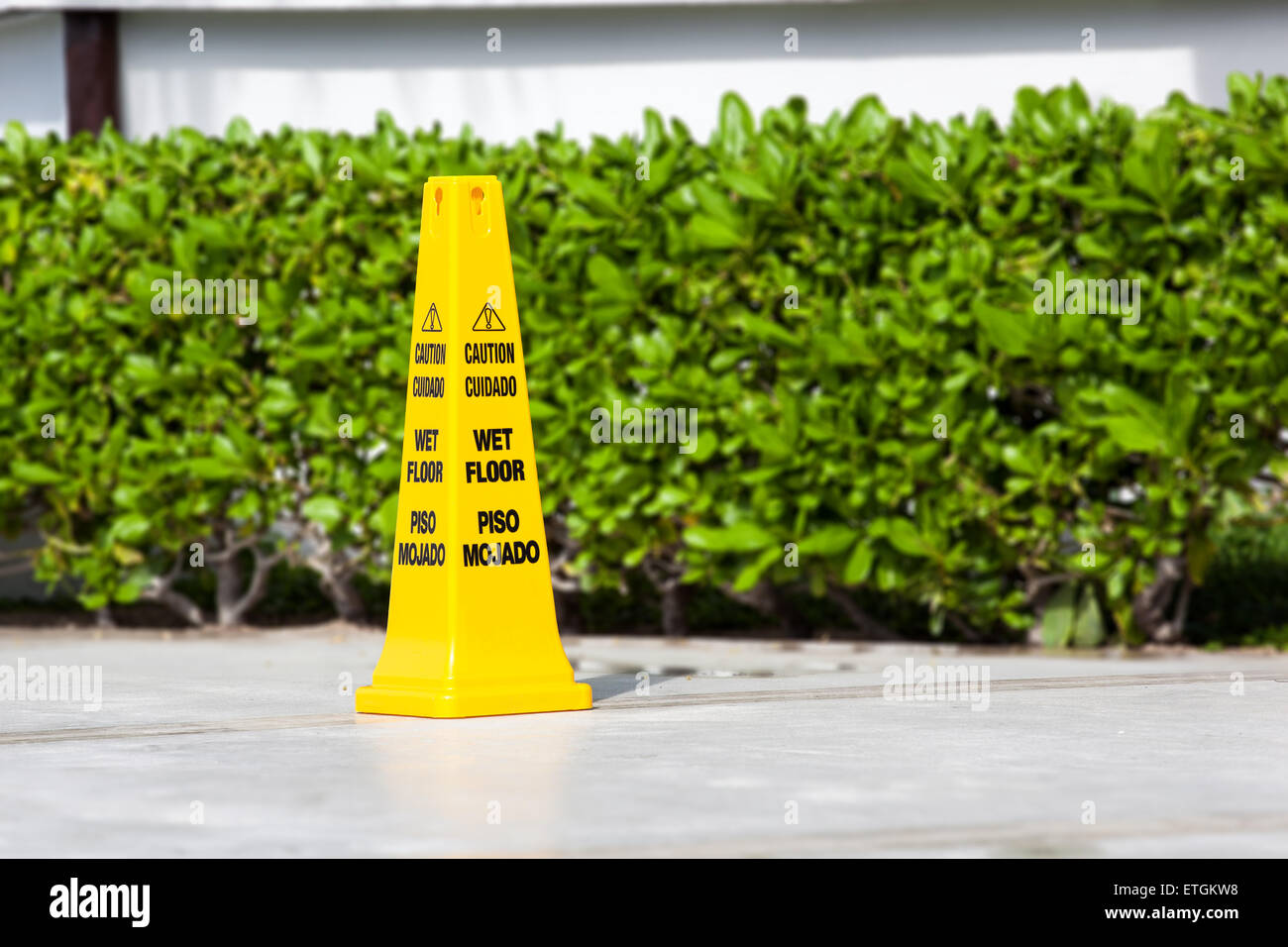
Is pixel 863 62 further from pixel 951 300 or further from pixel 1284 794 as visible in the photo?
pixel 1284 794

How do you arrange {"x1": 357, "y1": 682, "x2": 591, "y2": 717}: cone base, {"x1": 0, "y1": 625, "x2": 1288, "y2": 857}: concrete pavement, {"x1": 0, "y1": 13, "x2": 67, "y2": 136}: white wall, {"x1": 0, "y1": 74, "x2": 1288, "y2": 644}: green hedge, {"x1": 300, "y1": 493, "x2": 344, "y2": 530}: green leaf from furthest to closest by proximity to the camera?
{"x1": 0, "y1": 13, "x2": 67, "y2": 136}: white wall < {"x1": 300, "y1": 493, "x2": 344, "y2": 530}: green leaf < {"x1": 0, "y1": 74, "x2": 1288, "y2": 644}: green hedge < {"x1": 357, "y1": 682, "x2": 591, "y2": 717}: cone base < {"x1": 0, "y1": 625, "x2": 1288, "y2": 857}: concrete pavement

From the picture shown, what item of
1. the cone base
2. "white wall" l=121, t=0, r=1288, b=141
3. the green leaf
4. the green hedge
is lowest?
the cone base

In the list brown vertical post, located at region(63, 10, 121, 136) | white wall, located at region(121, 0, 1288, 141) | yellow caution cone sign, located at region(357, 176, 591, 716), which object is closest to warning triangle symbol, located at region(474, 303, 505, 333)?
yellow caution cone sign, located at region(357, 176, 591, 716)

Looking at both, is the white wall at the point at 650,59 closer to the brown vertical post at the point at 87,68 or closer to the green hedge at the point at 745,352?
the brown vertical post at the point at 87,68

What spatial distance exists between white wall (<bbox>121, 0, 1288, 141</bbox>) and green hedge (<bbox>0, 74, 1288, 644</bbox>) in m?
3.28

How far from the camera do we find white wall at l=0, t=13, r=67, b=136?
13211 millimetres

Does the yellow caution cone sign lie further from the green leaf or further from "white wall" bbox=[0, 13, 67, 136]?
"white wall" bbox=[0, 13, 67, 136]

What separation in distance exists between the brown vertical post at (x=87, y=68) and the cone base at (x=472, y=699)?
7.58 meters

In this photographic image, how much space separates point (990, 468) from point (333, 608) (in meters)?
4.14

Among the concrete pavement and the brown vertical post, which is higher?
the brown vertical post

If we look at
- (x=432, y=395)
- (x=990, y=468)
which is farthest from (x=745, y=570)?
(x=432, y=395)

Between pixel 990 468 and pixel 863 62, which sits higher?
pixel 863 62

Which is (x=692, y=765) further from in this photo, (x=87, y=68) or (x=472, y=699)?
(x=87, y=68)

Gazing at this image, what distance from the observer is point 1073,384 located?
27.1 feet
